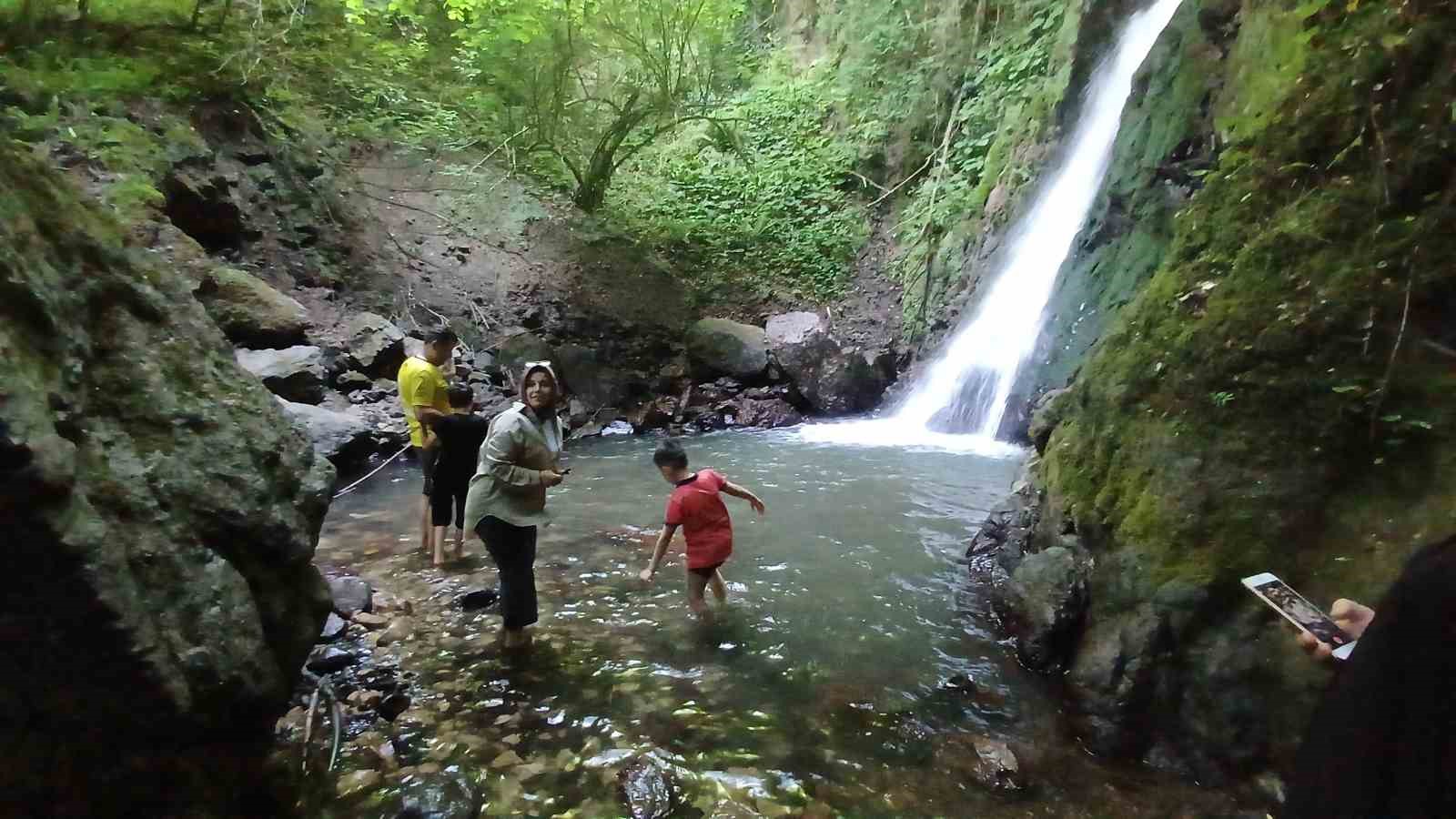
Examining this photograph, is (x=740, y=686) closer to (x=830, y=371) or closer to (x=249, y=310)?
(x=249, y=310)

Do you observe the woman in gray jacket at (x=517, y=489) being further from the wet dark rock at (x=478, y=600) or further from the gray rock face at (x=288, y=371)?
the gray rock face at (x=288, y=371)

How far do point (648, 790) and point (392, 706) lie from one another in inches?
57.9

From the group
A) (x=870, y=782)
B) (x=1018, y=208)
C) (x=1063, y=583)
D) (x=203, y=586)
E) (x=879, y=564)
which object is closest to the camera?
(x=203, y=586)

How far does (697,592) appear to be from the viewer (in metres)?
5.18

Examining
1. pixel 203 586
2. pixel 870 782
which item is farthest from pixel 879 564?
pixel 203 586

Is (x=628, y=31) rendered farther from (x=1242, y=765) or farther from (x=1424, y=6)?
(x=1242, y=765)

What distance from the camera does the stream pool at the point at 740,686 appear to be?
130 inches

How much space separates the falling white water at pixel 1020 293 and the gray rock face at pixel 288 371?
23.9ft

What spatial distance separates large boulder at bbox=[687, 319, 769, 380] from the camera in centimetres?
1414

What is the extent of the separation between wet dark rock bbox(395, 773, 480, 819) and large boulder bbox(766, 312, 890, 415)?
443 inches

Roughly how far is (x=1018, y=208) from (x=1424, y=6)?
32.4 feet

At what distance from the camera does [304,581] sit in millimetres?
3291

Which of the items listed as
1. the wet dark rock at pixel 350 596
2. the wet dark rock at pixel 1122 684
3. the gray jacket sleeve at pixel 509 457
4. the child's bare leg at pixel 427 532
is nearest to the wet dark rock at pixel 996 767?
the wet dark rock at pixel 1122 684

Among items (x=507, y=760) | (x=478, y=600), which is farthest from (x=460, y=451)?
Answer: (x=507, y=760)
